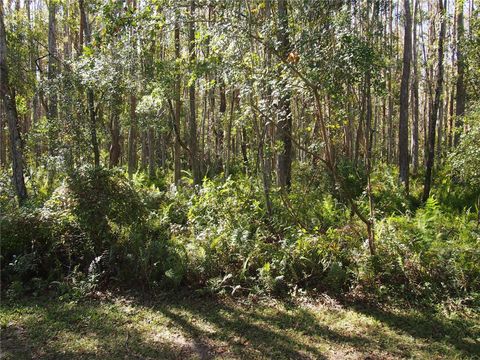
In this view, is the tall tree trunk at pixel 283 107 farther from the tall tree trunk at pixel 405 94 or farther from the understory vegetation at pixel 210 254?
the tall tree trunk at pixel 405 94

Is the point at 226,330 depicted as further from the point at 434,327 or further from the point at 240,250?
the point at 434,327

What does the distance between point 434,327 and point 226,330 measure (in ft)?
9.11

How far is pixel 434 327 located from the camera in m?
5.36

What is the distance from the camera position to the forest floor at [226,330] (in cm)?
473

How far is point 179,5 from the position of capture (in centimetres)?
586

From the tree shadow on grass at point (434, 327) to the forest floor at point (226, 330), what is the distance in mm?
13

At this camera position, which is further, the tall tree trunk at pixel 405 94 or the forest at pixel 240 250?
the tall tree trunk at pixel 405 94

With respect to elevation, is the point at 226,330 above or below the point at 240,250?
below

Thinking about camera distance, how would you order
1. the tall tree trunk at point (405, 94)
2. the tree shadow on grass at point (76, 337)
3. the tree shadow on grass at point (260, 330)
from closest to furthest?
→ the tree shadow on grass at point (76, 337) < the tree shadow on grass at point (260, 330) < the tall tree trunk at point (405, 94)

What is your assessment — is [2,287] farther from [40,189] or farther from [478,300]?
[478,300]

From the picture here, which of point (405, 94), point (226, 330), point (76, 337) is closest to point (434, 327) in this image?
point (226, 330)

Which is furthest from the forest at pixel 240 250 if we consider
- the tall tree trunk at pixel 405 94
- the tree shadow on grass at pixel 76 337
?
the tall tree trunk at pixel 405 94

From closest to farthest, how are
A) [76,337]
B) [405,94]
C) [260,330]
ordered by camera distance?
[76,337], [260,330], [405,94]

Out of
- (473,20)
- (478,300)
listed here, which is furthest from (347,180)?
(478,300)
